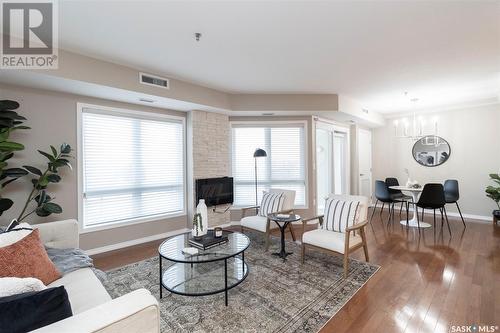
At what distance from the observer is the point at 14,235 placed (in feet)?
6.23

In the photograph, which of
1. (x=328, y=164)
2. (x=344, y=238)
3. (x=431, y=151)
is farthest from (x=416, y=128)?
(x=344, y=238)

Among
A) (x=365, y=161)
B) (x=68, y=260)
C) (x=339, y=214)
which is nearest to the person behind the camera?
(x=68, y=260)

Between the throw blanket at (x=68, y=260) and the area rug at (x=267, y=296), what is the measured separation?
1.72 feet

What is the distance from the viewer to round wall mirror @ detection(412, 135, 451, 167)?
229 inches

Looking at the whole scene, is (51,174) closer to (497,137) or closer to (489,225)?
(489,225)

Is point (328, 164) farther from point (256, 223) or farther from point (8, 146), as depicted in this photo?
point (8, 146)

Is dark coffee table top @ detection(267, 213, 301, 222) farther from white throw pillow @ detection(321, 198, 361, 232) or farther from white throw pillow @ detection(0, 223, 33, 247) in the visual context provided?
white throw pillow @ detection(0, 223, 33, 247)

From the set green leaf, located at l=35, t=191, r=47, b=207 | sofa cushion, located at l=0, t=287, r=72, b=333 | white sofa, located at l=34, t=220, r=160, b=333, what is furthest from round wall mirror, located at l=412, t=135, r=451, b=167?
green leaf, located at l=35, t=191, r=47, b=207

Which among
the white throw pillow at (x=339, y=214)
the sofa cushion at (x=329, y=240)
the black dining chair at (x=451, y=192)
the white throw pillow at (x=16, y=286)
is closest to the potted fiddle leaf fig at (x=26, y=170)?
the white throw pillow at (x=16, y=286)

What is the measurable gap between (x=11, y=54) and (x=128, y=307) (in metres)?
3.03

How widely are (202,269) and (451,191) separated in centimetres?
547

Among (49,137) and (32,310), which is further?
(49,137)

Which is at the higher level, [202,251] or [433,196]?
[433,196]

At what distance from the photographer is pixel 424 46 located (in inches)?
111
